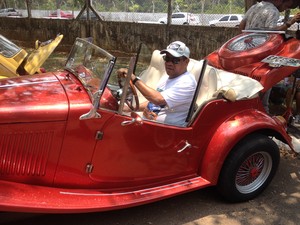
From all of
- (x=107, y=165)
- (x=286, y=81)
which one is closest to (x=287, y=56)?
(x=286, y=81)

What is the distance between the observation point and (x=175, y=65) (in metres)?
3.43

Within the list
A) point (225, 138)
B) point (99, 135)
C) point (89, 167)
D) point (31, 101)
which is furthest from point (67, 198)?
point (225, 138)

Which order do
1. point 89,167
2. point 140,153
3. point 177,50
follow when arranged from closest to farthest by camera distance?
point 89,167, point 140,153, point 177,50

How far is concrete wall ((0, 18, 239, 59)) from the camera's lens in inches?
331

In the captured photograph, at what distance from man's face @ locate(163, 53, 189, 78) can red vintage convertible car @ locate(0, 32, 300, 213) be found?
22 cm

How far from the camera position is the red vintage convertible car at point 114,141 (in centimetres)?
272

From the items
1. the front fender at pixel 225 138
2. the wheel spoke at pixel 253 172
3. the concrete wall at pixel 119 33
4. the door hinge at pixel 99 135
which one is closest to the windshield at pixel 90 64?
the door hinge at pixel 99 135

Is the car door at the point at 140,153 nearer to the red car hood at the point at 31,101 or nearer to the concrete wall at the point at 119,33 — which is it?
the red car hood at the point at 31,101

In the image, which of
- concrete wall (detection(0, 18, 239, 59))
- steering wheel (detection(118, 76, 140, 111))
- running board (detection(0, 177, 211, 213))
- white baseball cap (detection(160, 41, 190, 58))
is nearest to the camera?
running board (detection(0, 177, 211, 213))

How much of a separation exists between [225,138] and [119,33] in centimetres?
762

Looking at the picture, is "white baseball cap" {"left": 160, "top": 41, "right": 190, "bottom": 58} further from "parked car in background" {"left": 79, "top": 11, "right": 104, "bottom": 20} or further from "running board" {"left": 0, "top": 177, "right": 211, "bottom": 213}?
"parked car in background" {"left": 79, "top": 11, "right": 104, "bottom": 20}

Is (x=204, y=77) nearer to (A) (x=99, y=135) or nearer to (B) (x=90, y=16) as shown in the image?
(A) (x=99, y=135)

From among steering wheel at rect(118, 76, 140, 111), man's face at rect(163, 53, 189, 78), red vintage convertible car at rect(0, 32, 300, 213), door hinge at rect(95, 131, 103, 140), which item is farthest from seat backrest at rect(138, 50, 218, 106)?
door hinge at rect(95, 131, 103, 140)

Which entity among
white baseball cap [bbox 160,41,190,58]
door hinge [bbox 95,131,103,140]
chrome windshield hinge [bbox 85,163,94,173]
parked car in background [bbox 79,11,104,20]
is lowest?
chrome windshield hinge [bbox 85,163,94,173]
